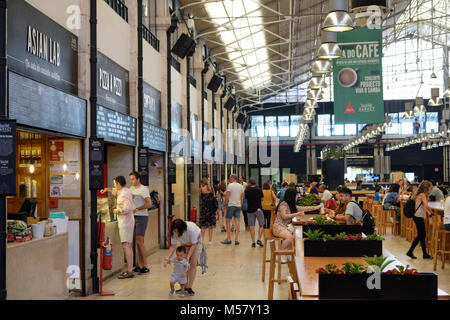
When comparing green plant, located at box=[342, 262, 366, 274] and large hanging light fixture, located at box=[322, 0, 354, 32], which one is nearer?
green plant, located at box=[342, 262, 366, 274]

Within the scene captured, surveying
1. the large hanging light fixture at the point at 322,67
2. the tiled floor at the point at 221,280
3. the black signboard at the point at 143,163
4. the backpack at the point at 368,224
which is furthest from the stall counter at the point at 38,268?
the large hanging light fixture at the point at 322,67

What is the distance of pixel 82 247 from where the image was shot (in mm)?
7883

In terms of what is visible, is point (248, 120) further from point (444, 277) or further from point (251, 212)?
point (444, 277)

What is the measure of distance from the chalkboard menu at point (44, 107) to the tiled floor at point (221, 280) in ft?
7.66

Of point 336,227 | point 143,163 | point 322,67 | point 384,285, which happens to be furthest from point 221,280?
point 384,285

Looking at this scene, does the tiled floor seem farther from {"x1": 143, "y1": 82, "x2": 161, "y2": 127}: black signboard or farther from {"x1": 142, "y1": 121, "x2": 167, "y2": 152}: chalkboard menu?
{"x1": 143, "y1": 82, "x2": 161, "y2": 127}: black signboard

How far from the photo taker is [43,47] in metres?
6.90

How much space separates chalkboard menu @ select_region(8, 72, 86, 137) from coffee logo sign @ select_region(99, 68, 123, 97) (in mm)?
1317

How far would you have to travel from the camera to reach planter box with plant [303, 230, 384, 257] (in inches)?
236

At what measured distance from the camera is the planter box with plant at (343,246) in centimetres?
599

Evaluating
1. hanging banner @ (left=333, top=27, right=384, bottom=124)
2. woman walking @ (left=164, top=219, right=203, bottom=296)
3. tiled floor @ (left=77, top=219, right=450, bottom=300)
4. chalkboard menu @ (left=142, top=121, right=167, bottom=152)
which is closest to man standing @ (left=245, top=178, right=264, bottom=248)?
tiled floor @ (left=77, top=219, right=450, bottom=300)

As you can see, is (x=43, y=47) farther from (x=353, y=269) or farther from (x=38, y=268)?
(x=353, y=269)

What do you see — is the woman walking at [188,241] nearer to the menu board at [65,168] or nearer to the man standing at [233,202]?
the menu board at [65,168]
